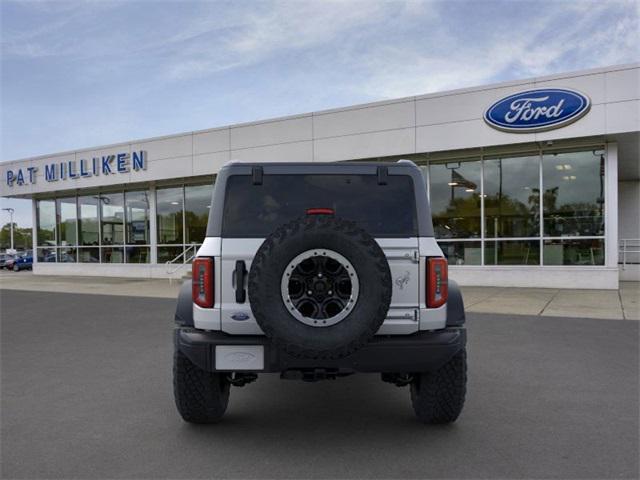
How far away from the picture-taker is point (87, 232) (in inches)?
964

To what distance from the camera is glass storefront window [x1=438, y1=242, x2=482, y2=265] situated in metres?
15.6

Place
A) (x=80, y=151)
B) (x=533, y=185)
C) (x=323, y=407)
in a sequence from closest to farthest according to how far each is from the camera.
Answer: (x=323, y=407) < (x=533, y=185) < (x=80, y=151)

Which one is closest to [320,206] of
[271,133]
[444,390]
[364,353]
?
[364,353]

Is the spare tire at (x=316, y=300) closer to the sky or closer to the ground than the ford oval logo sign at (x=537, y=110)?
closer to the ground

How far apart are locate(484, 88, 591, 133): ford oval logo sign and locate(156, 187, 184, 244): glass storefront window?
43.5 ft

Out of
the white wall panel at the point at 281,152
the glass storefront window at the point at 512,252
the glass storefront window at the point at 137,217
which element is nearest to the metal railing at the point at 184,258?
the glass storefront window at the point at 137,217

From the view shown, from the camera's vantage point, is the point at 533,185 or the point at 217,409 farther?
the point at 533,185

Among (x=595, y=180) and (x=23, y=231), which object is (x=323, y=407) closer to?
(x=595, y=180)

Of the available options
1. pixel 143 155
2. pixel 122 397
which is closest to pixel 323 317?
pixel 122 397

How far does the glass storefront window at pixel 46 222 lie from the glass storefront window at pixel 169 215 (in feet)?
25.9

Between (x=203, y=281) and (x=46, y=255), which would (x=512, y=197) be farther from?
(x=46, y=255)

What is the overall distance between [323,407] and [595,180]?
12926 mm

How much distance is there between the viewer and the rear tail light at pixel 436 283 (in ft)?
11.3

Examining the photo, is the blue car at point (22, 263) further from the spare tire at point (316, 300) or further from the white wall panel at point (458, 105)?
the spare tire at point (316, 300)
